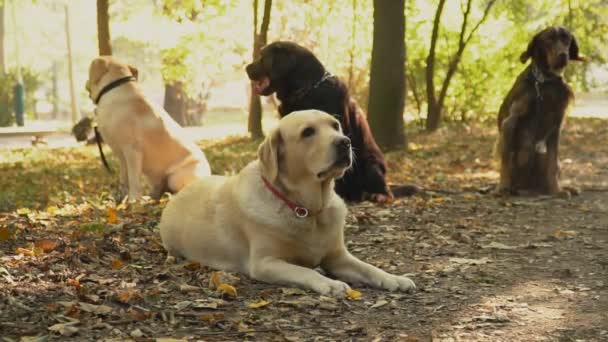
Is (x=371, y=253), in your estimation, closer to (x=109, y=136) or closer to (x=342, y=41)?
(x=109, y=136)

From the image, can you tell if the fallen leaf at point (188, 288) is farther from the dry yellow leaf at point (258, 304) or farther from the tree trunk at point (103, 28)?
the tree trunk at point (103, 28)

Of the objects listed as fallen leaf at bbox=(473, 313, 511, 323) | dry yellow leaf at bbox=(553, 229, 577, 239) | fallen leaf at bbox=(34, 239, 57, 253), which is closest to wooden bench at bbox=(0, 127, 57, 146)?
fallen leaf at bbox=(34, 239, 57, 253)

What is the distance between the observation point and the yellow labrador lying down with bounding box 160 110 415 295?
14.5ft

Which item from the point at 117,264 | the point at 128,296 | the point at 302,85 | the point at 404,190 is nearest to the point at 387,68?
the point at 404,190

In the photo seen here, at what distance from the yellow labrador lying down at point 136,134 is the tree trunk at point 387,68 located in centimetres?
441

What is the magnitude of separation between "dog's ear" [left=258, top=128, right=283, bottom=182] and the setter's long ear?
12.1ft

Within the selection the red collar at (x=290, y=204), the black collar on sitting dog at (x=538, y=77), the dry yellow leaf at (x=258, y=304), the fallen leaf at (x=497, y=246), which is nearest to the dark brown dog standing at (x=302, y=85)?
the black collar on sitting dog at (x=538, y=77)

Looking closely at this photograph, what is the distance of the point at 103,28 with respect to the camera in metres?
13.2

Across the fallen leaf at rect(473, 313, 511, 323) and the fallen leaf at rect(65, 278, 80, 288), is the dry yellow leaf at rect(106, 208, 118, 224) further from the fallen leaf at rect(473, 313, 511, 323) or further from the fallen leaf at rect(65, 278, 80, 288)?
the fallen leaf at rect(473, 313, 511, 323)

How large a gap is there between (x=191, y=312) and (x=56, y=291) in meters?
0.83

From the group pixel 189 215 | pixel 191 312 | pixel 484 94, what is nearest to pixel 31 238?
pixel 189 215

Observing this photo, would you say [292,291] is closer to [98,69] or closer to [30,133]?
[98,69]

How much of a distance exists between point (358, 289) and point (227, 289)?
0.78 m

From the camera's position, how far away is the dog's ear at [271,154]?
14.8 feet
